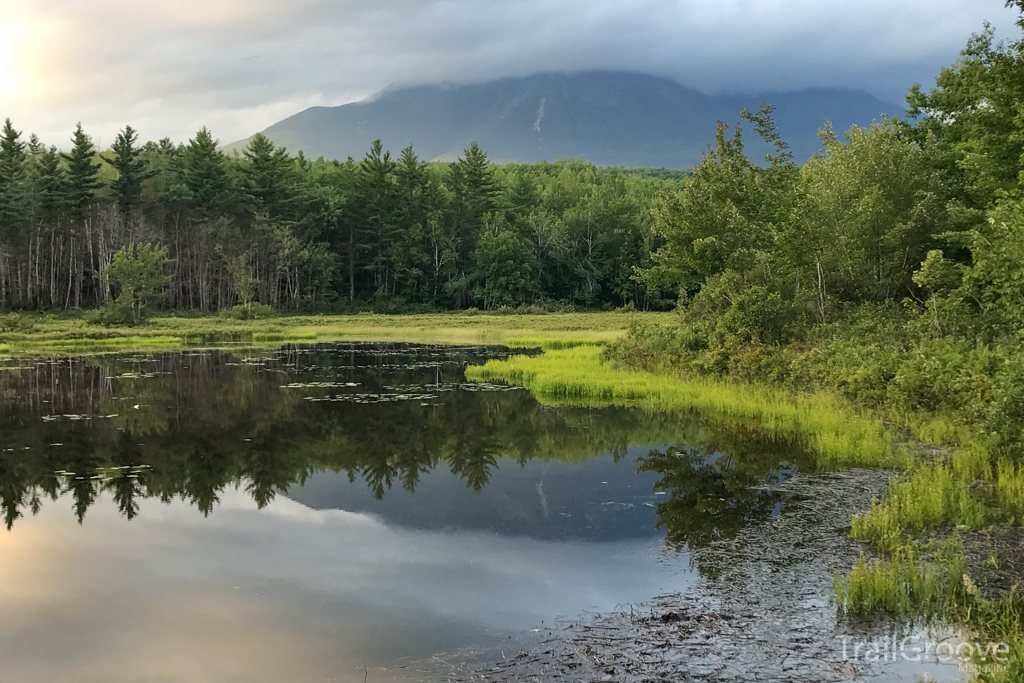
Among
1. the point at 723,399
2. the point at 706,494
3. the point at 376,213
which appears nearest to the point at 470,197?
the point at 376,213

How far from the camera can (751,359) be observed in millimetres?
25203

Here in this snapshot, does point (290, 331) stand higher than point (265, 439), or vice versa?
point (290, 331)

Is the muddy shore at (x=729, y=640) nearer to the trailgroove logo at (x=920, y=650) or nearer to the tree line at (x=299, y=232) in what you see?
the trailgroove logo at (x=920, y=650)

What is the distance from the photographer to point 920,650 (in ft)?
25.4

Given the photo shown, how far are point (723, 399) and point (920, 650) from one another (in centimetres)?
1512

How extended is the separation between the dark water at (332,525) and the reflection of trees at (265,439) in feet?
0.31

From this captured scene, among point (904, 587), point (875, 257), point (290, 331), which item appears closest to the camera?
point (904, 587)

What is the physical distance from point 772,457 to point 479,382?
15876mm

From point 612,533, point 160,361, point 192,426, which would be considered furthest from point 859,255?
point 160,361

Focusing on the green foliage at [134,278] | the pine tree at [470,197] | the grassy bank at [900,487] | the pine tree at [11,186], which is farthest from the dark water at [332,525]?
the pine tree at [470,197]

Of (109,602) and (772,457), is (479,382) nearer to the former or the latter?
(772,457)

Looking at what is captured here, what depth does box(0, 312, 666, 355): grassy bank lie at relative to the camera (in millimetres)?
51156

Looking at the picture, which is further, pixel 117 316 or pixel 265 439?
pixel 117 316

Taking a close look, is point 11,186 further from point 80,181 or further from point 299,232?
point 299,232
